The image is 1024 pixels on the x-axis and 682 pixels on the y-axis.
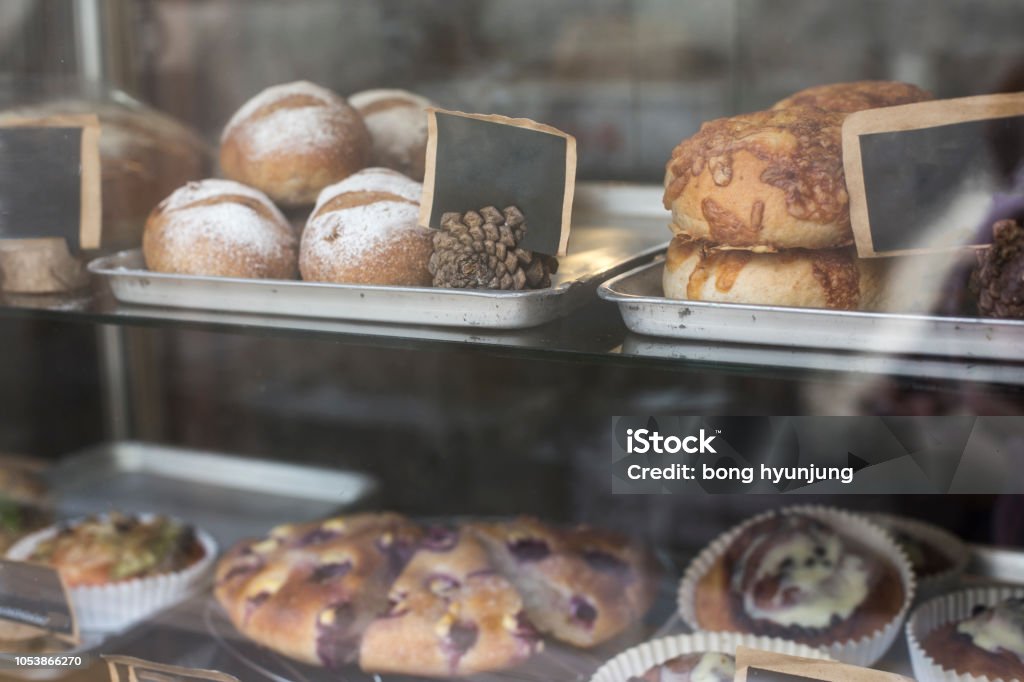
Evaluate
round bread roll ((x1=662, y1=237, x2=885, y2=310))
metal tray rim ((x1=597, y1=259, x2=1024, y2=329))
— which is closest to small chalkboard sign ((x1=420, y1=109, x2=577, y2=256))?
metal tray rim ((x1=597, y1=259, x2=1024, y2=329))

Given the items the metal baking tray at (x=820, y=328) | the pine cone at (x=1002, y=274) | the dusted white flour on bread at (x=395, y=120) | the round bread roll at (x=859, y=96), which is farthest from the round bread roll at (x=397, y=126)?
the pine cone at (x=1002, y=274)

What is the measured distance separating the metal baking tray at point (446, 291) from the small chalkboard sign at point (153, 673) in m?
0.57

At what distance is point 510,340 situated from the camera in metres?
1.13

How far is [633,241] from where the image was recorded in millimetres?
1391

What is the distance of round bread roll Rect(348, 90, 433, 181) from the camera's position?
4.17 feet

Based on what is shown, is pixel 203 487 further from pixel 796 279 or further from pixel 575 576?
pixel 796 279

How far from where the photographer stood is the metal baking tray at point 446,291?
115cm

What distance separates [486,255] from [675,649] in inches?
26.6

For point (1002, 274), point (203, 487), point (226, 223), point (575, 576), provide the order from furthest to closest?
point (203, 487) < point (575, 576) < point (226, 223) < point (1002, 274)

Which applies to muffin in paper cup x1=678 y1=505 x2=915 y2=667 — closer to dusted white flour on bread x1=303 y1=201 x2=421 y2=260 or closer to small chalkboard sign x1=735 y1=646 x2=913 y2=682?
small chalkboard sign x1=735 y1=646 x2=913 y2=682

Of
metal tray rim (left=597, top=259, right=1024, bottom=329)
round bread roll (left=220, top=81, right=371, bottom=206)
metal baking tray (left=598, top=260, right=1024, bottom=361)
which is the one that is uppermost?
round bread roll (left=220, top=81, right=371, bottom=206)

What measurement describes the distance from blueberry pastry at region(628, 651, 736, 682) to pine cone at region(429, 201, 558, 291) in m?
0.58

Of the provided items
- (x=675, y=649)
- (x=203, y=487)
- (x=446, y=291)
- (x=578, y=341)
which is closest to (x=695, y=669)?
(x=675, y=649)

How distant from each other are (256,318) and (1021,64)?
1.09 metres
